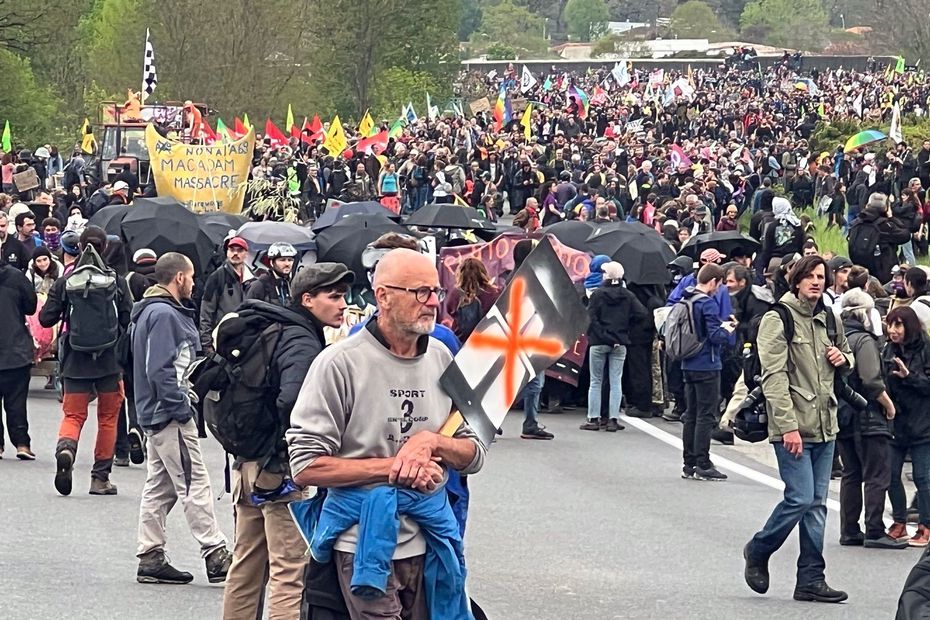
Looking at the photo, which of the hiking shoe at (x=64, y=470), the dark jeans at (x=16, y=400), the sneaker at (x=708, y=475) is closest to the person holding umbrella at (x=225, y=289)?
the dark jeans at (x=16, y=400)

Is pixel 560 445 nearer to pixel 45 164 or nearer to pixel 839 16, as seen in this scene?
pixel 45 164

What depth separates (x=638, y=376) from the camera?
55.8ft

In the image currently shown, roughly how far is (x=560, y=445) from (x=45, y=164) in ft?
101

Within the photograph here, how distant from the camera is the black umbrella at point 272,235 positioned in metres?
17.3

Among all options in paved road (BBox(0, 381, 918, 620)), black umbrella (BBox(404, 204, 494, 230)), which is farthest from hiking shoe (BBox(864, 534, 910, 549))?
black umbrella (BBox(404, 204, 494, 230))

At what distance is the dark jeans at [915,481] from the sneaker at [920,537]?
0.22 ft

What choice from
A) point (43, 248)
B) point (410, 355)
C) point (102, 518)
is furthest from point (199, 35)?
point (410, 355)

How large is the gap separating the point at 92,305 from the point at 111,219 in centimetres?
790

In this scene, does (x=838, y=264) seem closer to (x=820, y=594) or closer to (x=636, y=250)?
(x=636, y=250)

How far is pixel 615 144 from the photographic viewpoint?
4522cm

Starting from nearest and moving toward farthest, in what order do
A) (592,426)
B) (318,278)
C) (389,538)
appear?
(389,538), (318,278), (592,426)

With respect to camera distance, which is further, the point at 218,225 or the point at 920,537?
the point at 218,225

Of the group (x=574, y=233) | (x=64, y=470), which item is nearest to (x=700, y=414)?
(x=64, y=470)

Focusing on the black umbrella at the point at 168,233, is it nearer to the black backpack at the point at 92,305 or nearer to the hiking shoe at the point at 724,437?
the hiking shoe at the point at 724,437
